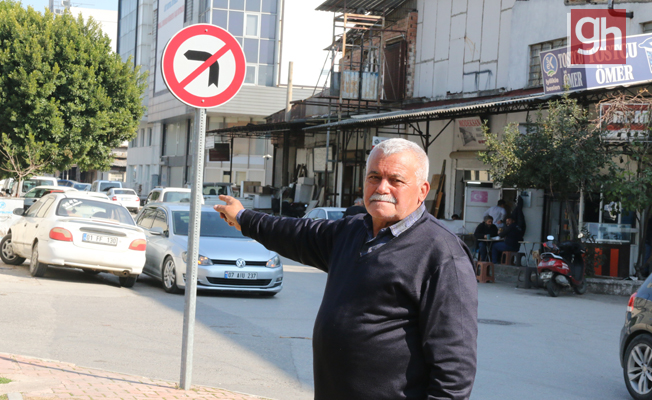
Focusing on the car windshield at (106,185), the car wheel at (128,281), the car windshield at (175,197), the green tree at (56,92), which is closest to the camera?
the car wheel at (128,281)

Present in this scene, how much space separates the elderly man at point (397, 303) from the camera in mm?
2457

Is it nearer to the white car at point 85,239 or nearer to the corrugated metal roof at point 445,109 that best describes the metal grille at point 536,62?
the corrugated metal roof at point 445,109

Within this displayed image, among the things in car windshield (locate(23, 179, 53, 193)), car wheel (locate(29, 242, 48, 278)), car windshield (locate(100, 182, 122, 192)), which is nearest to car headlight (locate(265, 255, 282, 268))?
car wheel (locate(29, 242, 48, 278))

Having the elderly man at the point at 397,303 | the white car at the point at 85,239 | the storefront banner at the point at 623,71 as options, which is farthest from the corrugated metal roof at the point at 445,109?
the elderly man at the point at 397,303

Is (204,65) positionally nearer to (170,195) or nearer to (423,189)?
(423,189)

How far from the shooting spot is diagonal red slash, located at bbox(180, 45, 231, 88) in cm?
576

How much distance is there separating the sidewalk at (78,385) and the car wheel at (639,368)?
11.7 ft

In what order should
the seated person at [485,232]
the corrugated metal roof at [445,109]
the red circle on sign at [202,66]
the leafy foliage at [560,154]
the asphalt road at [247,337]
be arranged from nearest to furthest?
the red circle on sign at [202,66] < the asphalt road at [247,337] < the leafy foliage at [560,154] < the corrugated metal roof at [445,109] < the seated person at [485,232]

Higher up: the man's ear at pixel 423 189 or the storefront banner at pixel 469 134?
the storefront banner at pixel 469 134

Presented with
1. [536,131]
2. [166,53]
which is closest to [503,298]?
[536,131]

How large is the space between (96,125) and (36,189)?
11.7ft

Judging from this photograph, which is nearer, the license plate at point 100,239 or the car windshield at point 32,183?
the license plate at point 100,239

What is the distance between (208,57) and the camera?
19.0 ft

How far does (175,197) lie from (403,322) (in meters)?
22.3
